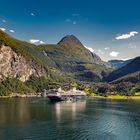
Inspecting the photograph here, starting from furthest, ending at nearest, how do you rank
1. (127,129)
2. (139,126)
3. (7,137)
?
(139,126), (127,129), (7,137)

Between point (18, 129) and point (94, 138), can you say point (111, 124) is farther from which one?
point (18, 129)

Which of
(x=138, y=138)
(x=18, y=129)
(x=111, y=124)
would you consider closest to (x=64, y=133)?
(x=18, y=129)

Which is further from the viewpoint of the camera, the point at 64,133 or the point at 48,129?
the point at 48,129

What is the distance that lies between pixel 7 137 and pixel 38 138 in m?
10.4

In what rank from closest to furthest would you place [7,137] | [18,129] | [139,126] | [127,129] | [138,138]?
[7,137]
[138,138]
[18,129]
[127,129]
[139,126]

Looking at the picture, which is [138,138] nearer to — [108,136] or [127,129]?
[108,136]

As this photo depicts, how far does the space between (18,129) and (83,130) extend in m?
25.4

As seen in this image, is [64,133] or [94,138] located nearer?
[94,138]

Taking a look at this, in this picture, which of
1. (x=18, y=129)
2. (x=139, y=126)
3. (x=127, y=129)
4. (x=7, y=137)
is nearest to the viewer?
(x=7, y=137)

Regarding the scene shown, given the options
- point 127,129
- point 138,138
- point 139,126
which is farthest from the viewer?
point 139,126

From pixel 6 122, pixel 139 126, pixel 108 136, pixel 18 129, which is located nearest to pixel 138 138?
pixel 108 136

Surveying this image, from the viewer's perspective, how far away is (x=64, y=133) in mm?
115438

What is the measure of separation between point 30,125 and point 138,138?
4582 centimetres

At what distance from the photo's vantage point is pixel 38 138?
345ft
